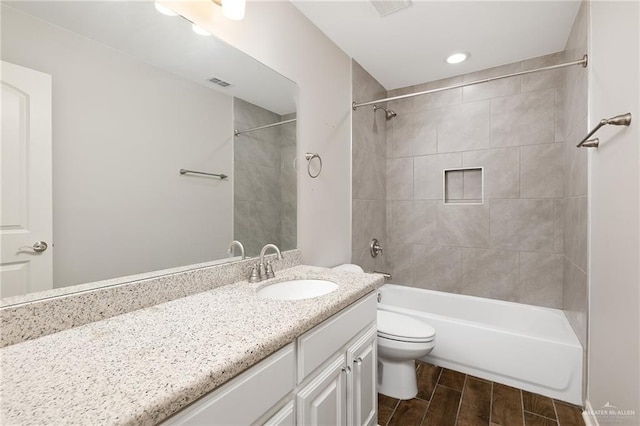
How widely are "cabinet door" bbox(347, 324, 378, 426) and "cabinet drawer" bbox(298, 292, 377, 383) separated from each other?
68 millimetres

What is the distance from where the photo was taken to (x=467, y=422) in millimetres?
1584

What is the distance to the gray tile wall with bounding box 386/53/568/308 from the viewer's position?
90.9 inches

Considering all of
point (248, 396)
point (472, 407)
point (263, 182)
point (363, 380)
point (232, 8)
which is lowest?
point (472, 407)

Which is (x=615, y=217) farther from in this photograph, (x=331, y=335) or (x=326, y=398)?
(x=326, y=398)

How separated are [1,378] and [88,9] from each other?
3.42ft

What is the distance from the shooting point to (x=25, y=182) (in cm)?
77

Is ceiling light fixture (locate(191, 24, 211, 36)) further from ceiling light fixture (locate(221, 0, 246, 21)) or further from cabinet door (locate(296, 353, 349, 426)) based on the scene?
cabinet door (locate(296, 353, 349, 426))

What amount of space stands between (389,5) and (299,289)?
1.74 metres

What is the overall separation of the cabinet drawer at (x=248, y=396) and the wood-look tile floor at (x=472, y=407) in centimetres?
111

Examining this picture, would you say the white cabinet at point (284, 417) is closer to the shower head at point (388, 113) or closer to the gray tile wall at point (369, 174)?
the gray tile wall at point (369, 174)

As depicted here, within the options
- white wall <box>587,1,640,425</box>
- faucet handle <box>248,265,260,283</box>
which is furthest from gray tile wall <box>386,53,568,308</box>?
faucet handle <box>248,265,260,283</box>

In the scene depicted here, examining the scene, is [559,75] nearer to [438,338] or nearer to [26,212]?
[438,338]

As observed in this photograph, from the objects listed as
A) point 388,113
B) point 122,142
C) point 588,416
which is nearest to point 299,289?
point 122,142

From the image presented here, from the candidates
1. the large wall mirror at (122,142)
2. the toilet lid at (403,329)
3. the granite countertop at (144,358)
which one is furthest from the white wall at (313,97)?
the granite countertop at (144,358)
